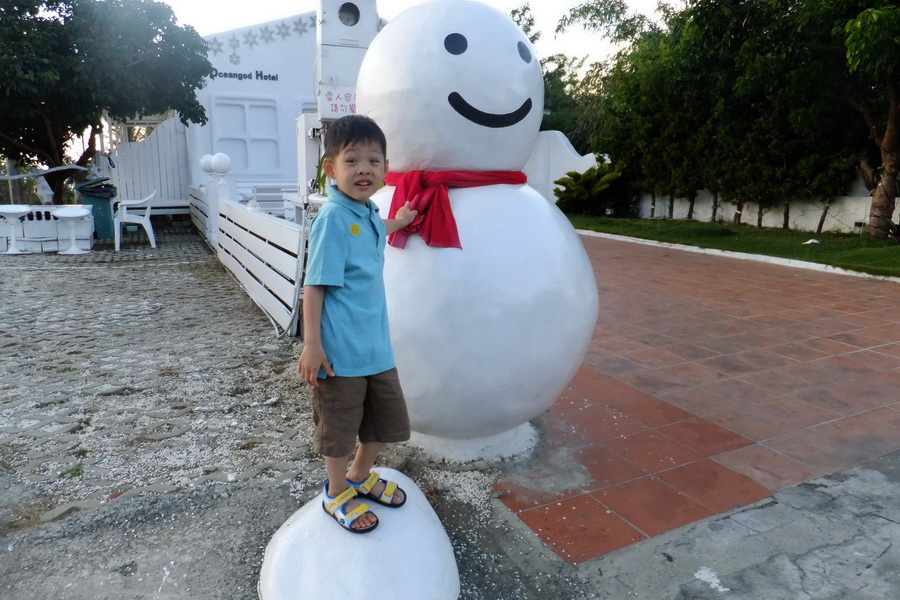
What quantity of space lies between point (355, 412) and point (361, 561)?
442mm

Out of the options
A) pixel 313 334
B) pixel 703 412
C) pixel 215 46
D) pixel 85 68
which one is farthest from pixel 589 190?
pixel 313 334

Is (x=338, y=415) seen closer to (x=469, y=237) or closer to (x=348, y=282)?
(x=348, y=282)

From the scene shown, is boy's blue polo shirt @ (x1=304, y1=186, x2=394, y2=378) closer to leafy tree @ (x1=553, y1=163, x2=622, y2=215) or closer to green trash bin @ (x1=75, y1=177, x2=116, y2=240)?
green trash bin @ (x1=75, y1=177, x2=116, y2=240)

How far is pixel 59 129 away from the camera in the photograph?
11.8 m

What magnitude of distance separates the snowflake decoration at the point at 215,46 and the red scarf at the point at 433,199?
1224 cm

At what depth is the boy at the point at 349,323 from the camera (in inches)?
75.8

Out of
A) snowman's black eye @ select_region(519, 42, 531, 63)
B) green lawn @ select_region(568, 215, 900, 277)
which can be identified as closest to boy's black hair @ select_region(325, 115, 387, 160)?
snowman's black eye @ select_region(519, 42, 531, 63)

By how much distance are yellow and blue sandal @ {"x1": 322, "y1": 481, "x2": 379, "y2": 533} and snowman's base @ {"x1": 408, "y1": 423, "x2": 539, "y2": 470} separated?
83 cm

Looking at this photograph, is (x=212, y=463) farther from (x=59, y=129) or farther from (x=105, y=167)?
(x=105, y=167)

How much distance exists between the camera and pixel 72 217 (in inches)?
394

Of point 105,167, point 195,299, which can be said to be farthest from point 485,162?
→ point 105,167

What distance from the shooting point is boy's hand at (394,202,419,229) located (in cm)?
245

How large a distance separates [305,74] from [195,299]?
877 centimetres

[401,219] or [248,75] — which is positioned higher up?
[248,75]
